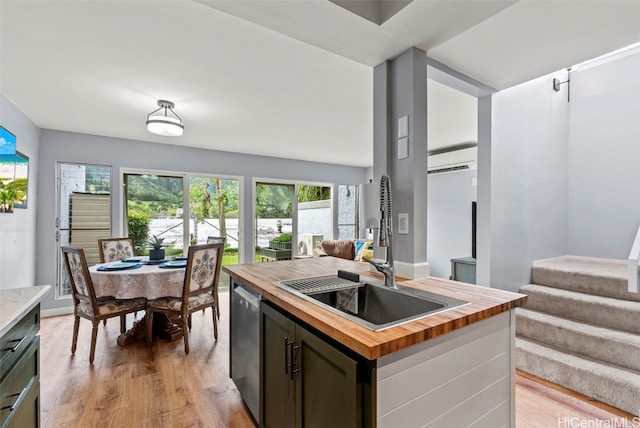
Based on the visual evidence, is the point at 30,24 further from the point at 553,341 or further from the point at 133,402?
the point at 553,341

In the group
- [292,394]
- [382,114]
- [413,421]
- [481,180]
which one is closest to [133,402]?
[292,394]

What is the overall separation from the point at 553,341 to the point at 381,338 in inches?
92.2

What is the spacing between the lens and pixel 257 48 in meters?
2.03

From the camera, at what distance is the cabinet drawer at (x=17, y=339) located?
103 cm

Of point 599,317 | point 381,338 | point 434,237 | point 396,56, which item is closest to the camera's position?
point 381,338

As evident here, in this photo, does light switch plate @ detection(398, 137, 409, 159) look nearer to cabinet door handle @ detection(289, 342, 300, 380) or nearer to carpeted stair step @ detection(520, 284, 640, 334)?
cabinet door handle @ detection(289, 342, 300, 380)

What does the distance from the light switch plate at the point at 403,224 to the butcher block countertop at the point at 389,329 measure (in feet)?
1.03

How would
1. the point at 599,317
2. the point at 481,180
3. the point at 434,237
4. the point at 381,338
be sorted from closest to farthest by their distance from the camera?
the point at 381,338 → the point at 599,317 → the point at 481,180 → the point at 434,237

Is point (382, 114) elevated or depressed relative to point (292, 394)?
elevated

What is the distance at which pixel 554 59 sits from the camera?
202 cm

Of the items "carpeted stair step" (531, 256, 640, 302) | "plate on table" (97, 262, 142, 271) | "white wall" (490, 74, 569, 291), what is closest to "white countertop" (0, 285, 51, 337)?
"plate on table" (97, 262, 142, 271)

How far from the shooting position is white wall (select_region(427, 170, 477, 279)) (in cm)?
471

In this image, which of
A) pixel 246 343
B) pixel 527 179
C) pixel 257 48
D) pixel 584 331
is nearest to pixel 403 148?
pixel 257 48

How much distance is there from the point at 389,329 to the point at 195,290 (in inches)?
93.1
